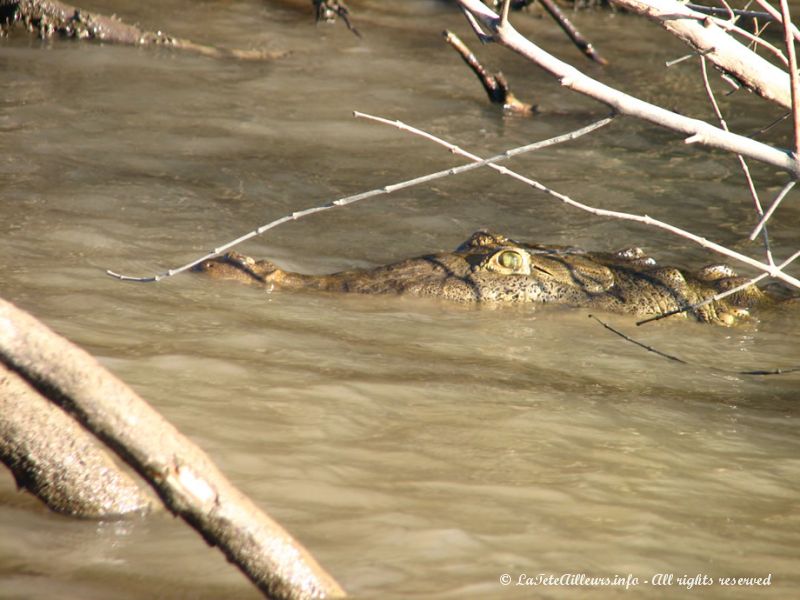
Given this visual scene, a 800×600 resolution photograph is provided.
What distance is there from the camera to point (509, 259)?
6.01m

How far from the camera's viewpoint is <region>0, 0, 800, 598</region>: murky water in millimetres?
3039

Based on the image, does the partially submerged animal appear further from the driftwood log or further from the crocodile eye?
the driftwood log

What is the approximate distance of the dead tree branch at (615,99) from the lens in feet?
8.60

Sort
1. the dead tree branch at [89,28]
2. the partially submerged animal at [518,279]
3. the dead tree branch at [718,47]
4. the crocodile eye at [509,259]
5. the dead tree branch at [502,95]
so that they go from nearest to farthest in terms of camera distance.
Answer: the dead tree branch at [718,47] < the partially submerged animal at [518,279] < the crocodile eye at [509,259] < the dead tree branch at [502,95] < the dead tree branch at [89,28]

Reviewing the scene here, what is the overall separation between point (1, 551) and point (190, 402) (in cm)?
120

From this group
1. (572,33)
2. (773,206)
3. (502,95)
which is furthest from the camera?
(572,33)

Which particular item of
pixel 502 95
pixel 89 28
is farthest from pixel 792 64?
pixel 89 28

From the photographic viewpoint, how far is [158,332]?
4773 millimetres

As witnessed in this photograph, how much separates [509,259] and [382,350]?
1360mm

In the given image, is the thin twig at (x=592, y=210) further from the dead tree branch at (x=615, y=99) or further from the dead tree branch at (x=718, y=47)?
the dead tree branch at (x=718, y=47)

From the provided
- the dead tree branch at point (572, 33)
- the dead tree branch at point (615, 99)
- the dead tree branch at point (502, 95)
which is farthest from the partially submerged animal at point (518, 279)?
the dead tree branch at point (572, 33)

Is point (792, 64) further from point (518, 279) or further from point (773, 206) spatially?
point (518, 279)

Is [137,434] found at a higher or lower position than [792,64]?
lower

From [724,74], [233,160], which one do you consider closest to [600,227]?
[233,160]
